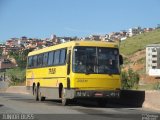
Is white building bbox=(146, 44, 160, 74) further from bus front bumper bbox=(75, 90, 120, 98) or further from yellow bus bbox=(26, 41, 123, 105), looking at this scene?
bus front bumper bbox=(75, 90, 120, 98)

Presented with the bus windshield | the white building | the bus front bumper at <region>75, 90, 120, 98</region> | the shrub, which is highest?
the white building

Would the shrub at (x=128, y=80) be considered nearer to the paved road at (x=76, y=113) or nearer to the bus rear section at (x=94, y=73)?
the bus rear section at (x=94, y=73)

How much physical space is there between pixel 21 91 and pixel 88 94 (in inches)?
1258

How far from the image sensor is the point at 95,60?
2431 cm

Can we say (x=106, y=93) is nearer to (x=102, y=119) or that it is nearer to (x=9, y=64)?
(x=102, y=119)

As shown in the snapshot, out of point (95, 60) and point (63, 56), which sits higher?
point (63, 56)

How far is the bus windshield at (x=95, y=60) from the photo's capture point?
950 inches

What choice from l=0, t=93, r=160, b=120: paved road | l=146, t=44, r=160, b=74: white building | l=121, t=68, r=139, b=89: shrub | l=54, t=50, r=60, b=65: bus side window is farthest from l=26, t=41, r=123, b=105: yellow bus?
l=146, t=44, r=160, b=74: white building

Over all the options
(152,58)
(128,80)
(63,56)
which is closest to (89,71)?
(63,56)

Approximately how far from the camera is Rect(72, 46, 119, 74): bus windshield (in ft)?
79.2

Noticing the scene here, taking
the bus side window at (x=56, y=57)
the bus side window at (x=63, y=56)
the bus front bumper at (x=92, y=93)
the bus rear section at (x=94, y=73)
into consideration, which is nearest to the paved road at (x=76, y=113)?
the bus front bumper at (x=92, y=93)

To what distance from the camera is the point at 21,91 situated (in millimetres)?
55031

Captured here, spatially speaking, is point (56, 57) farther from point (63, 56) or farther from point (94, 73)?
point (94, 73)

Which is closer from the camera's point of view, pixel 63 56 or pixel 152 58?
pixel 63 56
